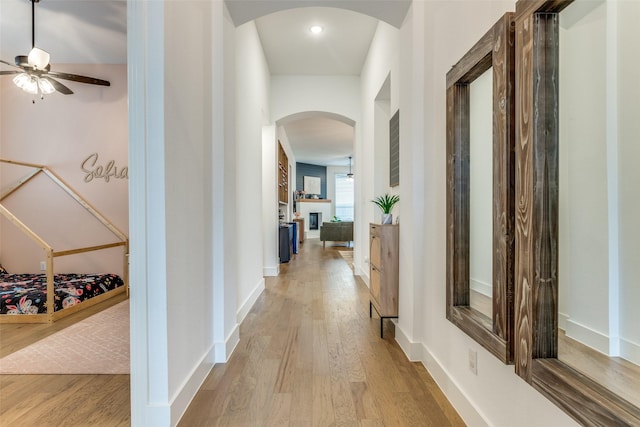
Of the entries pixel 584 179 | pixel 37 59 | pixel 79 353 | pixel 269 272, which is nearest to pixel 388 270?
pixel 584 179

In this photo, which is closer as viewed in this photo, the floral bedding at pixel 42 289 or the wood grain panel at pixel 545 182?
the wood grain panel at pixel 545 182

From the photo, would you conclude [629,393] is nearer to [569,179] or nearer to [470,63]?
[569,179]

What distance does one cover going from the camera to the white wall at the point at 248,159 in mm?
2857

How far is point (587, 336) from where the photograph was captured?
884 millimetres

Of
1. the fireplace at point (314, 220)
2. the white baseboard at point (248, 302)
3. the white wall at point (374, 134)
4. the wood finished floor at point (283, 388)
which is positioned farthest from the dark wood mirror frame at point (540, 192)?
the fireplace at point (314, 220)

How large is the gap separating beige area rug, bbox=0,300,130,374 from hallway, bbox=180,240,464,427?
0.82m

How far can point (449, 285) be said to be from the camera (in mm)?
1628

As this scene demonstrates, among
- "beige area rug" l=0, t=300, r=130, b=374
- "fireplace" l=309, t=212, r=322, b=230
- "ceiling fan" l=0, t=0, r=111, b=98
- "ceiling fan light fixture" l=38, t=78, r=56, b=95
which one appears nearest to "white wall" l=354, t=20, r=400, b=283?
"beige area rug" l=0, t=300, r=130, b=374

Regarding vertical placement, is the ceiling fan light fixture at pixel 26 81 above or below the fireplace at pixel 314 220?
above

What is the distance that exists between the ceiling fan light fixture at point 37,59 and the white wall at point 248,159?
1.79m

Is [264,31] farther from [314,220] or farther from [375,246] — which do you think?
[314,220]

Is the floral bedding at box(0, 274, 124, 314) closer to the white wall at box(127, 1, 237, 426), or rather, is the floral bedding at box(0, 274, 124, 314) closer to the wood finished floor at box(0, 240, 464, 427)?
the wood finished floor at box(0, 240, 464, 427)

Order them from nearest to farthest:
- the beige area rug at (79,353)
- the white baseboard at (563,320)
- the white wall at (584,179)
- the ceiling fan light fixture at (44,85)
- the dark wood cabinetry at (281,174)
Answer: the white wall at (584,179) < the white baseboard at (563,320) < the beige area rug at (79,353) < the ceiling fan light fixture at (44,85) < the dark wood cabinetry at (281,174)

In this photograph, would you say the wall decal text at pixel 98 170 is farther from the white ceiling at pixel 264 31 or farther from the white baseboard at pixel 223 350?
the white baseboard at pixel 223 350
